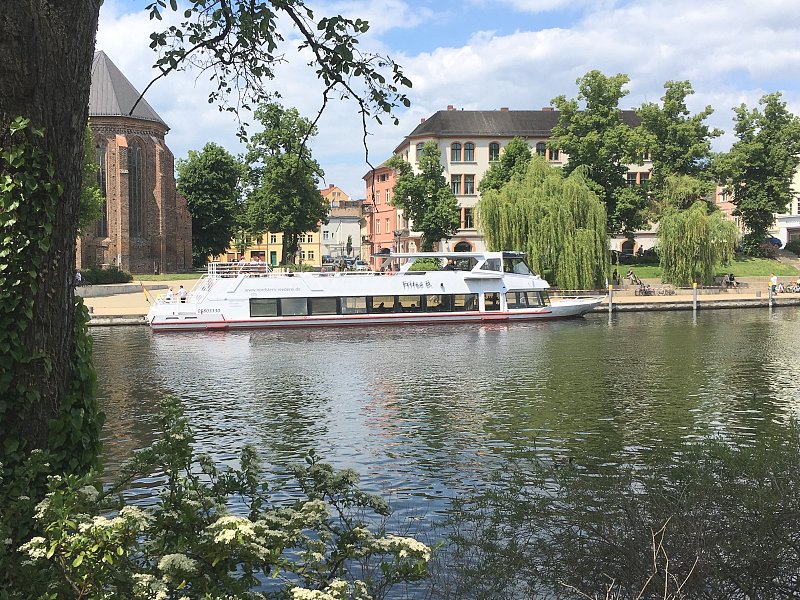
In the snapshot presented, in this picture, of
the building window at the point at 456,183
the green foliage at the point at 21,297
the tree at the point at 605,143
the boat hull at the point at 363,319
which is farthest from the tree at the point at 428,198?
the green foliage at the point at 21,297

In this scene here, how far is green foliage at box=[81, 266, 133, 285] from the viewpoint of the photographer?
2325 inches

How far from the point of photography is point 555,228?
50188 mm

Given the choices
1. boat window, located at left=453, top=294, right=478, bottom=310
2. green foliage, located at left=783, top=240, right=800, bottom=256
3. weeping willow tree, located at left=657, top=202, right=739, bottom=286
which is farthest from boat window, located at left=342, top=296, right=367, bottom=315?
green foliage, located at left=783, top=240, right=800, bottom=256

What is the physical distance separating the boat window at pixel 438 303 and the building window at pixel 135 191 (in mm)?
44709

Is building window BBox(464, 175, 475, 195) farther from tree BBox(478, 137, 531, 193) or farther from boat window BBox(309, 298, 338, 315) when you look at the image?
boat window BBox(309, 298, 338, 315)

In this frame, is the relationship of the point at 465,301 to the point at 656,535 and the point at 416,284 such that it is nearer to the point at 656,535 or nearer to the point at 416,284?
the point at 416,284

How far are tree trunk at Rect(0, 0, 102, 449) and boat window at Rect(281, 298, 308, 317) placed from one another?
1414 inches

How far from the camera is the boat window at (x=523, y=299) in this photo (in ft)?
143

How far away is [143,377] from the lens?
24031 mm

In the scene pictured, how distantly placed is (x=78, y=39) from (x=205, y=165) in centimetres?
8649

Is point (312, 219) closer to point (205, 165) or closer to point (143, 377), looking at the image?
point (205, 165)

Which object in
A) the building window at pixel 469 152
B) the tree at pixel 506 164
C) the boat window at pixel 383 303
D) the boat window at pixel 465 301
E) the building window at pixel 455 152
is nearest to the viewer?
the boat window at pixel 383 303

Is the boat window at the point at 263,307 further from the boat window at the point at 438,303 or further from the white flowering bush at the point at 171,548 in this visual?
the white flowering bush at the point at 171,548

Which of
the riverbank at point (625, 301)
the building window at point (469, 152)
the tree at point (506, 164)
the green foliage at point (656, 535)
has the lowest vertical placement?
the green foliage at point (656, 535)
